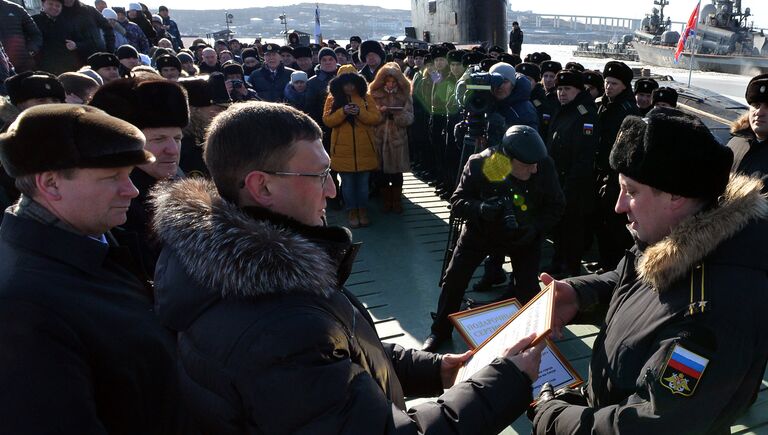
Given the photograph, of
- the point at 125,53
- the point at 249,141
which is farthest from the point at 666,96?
the point at 125,53

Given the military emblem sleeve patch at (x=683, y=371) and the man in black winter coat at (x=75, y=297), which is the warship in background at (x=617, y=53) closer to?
the military emblem sleeve patch at (x=683, y=371)

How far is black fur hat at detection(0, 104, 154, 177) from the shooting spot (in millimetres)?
1601

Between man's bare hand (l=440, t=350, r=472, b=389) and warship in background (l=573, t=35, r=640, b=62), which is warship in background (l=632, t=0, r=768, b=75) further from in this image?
man's bare hand (l=440, t=350, r=472, b=389)

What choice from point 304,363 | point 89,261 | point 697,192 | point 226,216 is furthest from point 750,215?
point 89,261

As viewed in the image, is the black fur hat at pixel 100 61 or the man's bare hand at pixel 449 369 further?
the black fur hat at pixel 100 61

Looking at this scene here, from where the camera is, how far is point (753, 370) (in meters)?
1.65

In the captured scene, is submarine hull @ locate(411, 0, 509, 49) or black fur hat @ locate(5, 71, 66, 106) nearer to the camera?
black fur hat @ locate(5, 71, 66, 106)

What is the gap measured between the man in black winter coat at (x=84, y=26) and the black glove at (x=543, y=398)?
8529mm

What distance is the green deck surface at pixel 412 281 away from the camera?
3.92 m

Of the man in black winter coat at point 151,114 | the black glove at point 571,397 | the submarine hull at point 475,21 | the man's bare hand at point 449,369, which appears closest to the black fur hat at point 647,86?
the black glove at point 571,397

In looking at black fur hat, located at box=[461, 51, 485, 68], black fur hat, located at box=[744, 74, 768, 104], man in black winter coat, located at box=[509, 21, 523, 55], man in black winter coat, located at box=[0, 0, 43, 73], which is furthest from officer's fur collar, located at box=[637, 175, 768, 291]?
man in black winter coat, located at box=[509, 21, 523, 55]

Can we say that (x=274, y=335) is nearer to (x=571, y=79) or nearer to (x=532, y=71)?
(x=571, y=79)

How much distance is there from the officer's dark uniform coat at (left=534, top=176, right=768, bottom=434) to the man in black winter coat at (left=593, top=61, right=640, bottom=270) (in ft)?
12.6

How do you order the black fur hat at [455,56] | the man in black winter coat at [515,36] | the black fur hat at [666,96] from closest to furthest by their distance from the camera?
the black fur hat at [666,96] < the black fur hat at [455,56] < the man in black winter coat at [515,36]
